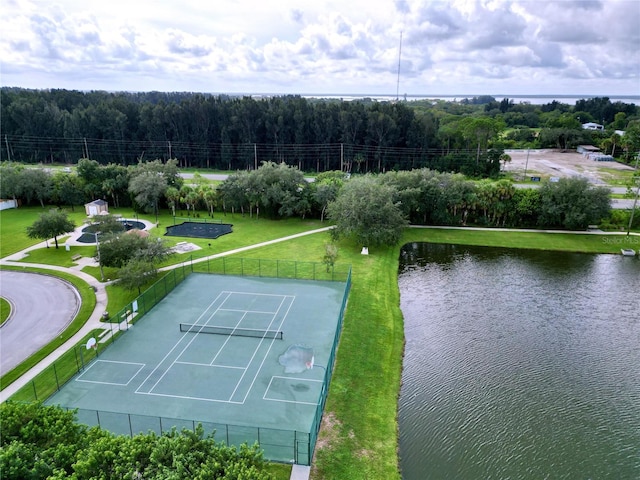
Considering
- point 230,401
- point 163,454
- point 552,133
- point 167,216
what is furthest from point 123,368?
point 552,133

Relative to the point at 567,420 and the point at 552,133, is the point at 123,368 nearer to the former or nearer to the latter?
the point at 567,420

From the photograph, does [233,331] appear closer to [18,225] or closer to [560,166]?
[18,225]

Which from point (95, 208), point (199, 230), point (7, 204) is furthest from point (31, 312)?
point (7, 204)

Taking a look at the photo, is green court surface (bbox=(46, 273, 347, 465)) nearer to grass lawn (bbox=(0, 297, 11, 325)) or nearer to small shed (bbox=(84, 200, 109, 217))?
grass lawn (bbox=(0, 297, 11, 325))

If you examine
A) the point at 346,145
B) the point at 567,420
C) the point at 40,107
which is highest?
the point at 40,107

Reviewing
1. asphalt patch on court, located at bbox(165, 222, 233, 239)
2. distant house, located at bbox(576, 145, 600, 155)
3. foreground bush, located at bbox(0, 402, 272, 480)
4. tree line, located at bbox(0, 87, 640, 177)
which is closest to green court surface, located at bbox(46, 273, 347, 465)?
foreground bush, located at bbox(0, 402, 272, 480)
